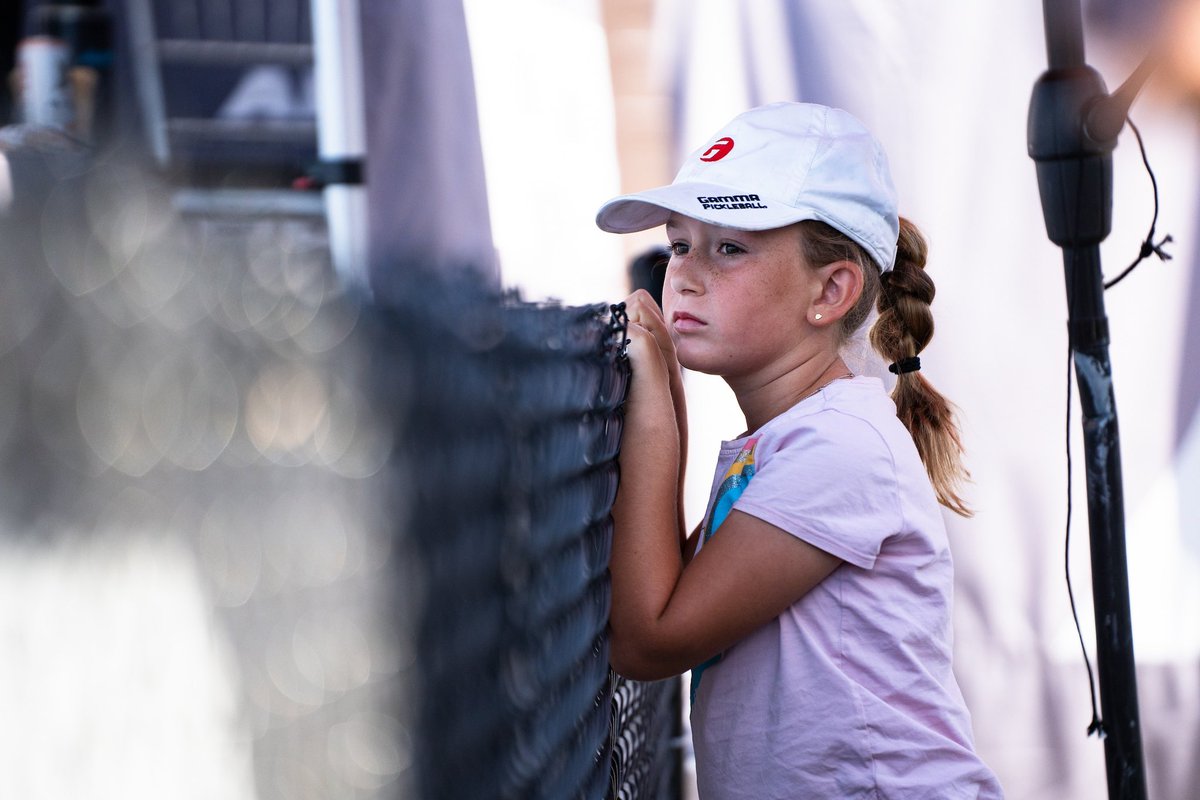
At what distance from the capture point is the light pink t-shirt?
1153 mm

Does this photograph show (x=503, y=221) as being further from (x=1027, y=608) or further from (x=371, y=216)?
(x=1027, y=608)

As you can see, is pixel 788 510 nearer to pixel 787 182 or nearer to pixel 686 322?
pixel 686 322

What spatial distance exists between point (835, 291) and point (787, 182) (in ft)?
0.49

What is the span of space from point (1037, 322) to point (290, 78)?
1.57 meters

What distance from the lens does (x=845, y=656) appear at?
118cm

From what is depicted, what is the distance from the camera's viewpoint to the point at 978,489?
2.22 meters

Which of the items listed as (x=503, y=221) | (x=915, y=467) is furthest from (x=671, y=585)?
(x=503, y=221)

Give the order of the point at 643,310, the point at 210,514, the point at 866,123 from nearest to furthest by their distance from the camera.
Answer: the point at 210,514, the point at 643,310, the point at 866,123

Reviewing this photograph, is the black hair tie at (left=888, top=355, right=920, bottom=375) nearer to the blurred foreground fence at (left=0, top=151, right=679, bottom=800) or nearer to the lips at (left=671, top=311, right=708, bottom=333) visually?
the lips at (left=671, top=311, right=708, bottom=333)

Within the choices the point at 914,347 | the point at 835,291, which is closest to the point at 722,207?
the point at 835,291

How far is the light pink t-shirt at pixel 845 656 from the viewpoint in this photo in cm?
115

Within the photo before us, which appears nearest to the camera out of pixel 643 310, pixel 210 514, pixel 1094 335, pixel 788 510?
pixel 210 514

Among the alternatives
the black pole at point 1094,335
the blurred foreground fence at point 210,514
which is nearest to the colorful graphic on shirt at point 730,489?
the black pole at point 1094,335

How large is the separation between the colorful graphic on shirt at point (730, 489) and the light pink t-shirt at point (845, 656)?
0.02 metres
